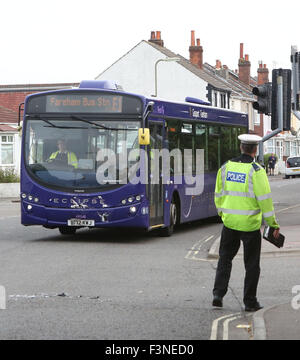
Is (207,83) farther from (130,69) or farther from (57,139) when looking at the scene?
(57,139)

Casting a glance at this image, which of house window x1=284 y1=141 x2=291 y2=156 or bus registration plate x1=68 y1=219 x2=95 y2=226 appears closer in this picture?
bus registration plate x1=68 y1=219 x2=95 y2=226

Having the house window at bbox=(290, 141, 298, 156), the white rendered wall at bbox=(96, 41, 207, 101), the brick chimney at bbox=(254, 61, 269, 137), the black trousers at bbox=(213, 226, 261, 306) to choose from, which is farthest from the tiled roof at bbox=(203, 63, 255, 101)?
the black trousers at bbox=(213, 226, 261, 306)

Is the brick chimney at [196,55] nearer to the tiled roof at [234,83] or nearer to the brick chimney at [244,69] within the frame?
the tiled roof at [234,83]

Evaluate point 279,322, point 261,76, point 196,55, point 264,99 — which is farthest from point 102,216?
point 261,76

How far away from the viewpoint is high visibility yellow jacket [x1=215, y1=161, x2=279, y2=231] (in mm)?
8789

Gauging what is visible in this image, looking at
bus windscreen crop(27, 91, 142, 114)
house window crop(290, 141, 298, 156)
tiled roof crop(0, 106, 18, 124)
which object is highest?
tiled roof crop(0, 106, 18, 124)

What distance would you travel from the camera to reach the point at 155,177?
662 inches

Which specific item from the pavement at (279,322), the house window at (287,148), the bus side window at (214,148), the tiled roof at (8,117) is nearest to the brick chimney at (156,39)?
the tiled roof at (8,117)

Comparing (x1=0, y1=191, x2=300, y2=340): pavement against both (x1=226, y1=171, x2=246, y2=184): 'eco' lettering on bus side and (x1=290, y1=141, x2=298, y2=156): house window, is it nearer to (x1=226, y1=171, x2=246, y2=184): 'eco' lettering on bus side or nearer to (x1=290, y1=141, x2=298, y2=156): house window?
(x1=226, y1=171, x2=246, y2=184): 'eco' lettering on bus side

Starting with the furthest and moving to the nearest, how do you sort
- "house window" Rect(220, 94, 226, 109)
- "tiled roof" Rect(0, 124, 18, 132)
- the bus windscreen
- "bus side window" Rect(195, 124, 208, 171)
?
"house window" Rect(220, 94, 226, 109), "tiled roof" Rect(0, 124, 18, 132), "bus side window" Rect(195, 124, 208, 171), the bus windscreen

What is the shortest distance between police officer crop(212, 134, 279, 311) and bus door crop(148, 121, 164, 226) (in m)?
7.59

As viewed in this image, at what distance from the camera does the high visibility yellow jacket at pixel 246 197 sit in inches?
346

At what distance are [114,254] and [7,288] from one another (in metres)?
4.19
